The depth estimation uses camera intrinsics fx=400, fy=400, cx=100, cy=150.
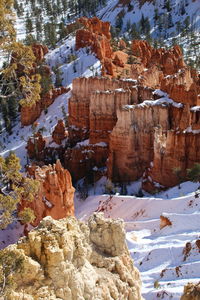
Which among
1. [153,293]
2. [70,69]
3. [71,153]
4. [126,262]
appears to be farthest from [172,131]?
[70,69]

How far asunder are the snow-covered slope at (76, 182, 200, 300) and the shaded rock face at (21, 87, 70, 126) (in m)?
19.2

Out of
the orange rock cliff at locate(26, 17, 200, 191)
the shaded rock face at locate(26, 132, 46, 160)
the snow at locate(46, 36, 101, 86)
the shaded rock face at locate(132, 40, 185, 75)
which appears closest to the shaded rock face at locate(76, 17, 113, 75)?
the snow at locate(46, 36, 101, 86)

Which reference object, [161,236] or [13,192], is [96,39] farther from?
[13,192]

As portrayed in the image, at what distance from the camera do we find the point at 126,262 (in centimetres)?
959

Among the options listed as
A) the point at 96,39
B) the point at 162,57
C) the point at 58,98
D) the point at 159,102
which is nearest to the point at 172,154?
the point at 159,102

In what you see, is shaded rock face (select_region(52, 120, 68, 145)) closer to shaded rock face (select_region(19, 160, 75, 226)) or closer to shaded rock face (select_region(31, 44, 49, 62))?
shaded rock face (select_region(19, 160, 75, 226))

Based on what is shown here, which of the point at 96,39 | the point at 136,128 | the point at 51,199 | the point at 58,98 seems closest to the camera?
the point at 51,199

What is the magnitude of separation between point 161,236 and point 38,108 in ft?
89.5

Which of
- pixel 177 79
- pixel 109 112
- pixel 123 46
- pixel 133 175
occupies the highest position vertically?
pixel 123 46

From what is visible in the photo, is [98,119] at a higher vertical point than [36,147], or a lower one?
higher

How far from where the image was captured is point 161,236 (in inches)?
681

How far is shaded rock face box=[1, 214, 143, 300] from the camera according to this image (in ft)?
23.2

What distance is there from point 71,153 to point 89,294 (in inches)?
928

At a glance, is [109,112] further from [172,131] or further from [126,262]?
[126,262]
